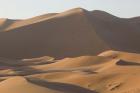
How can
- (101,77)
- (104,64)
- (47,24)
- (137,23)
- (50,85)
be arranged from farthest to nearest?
(137,23), (47,24), (104,64), (101,77), (50,85)

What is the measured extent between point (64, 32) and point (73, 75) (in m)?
17.3

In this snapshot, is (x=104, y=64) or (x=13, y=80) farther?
(x=104, y=64)

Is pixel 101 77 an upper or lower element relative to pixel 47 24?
lower

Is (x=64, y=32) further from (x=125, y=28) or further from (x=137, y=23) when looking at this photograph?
(x=137, y=23)

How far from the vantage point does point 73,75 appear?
1410cm

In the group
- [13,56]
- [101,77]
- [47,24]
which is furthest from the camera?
[47,24]

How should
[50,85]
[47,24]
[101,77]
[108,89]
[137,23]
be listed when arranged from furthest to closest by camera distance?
[137,23] < [47,24] < [101,77] < [108,89] < [50,85]

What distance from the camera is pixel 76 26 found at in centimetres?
3141

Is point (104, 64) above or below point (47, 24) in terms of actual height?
below

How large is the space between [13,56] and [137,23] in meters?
12.7

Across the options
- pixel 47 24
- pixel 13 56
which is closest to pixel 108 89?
pixel 13 56

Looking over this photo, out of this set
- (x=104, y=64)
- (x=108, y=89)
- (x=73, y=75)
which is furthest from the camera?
(x=104, y=64)

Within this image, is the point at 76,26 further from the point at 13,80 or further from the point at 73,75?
the point at 13,80

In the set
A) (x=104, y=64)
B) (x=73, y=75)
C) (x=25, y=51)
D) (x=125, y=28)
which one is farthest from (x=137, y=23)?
(x=73, y=75)
